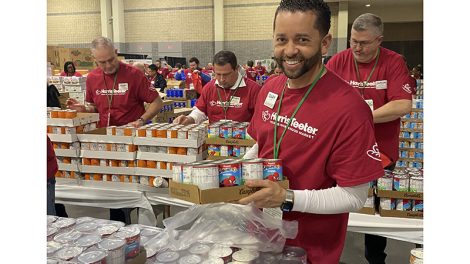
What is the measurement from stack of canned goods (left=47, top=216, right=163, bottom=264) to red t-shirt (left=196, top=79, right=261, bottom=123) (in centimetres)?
251

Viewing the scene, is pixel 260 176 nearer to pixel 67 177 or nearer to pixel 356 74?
pixel 356 74

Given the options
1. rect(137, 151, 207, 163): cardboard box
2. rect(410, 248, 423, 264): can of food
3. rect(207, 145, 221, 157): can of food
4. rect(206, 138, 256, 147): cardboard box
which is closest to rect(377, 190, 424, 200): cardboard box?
rect(410, 248, 423, 264): can of food

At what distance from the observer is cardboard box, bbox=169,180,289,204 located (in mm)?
1590

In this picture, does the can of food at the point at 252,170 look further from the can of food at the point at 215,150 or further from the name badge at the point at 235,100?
the name badge at the point at 235,100

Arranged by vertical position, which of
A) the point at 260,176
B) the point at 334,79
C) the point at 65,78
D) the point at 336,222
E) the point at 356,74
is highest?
the point at 65,78

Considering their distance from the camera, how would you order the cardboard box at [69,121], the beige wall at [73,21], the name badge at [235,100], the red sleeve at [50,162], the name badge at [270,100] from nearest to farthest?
the name badge at [270,100] → the red sleeve at [50,162] → the cardboard box at [69,121] → the name badge at [235,100] → the beige wall at [73,21]

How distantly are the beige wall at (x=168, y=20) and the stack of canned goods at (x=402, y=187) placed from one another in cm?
1613

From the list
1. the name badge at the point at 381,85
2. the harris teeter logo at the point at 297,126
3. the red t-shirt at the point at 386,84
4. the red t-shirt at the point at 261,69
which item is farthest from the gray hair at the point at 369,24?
the red t-shirt at the point at 261,69

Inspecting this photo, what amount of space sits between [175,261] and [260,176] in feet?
1.62

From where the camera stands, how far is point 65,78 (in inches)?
350

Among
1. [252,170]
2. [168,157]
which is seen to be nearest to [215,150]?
[168,157]

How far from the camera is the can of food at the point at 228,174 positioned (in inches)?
66.9

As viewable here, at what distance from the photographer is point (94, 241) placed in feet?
5.68
